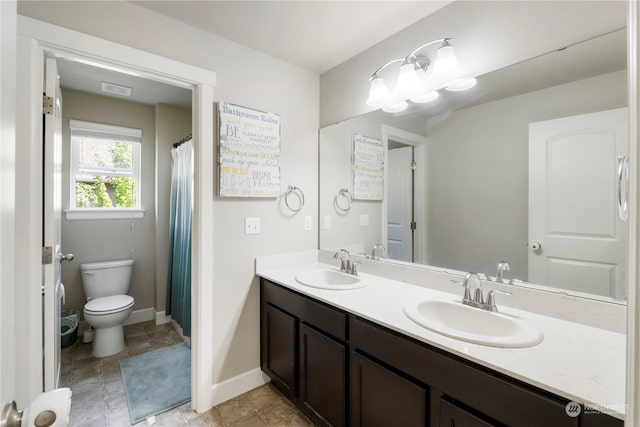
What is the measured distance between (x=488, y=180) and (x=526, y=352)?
0.86 m

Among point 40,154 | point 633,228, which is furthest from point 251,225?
point 633,228

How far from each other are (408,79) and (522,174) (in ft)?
2.64

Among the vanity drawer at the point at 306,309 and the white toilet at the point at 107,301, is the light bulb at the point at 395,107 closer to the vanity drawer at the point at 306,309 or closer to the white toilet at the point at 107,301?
the vanity drawer at the point at 306,309

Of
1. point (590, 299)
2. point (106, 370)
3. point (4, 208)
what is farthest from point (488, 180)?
point (106, 370)

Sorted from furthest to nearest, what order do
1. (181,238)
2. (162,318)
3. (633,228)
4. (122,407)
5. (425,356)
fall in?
(162,318)
(181,238)
(122,407)
(425,356)
(633,228)

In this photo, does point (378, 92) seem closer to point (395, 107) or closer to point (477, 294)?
point (395, 107)

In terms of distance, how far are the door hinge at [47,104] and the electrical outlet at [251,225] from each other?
45.0 inches

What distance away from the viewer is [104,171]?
2.96m

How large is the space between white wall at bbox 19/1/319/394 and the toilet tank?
1527 millimetres

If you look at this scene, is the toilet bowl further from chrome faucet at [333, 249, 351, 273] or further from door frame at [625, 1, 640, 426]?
door frame at [625, 1, 640, 426]

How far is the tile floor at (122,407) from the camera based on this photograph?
1.72 meters

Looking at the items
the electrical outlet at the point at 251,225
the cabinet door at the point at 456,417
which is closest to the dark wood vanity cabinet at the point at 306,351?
the electrical outlet at the point at 251,225

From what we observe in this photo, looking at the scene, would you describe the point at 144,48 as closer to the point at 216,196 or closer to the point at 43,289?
the point at 216,196

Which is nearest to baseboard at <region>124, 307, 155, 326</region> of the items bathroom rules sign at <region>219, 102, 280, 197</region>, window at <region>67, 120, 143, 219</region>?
window at <region>67, 120, 143, 219</region>
